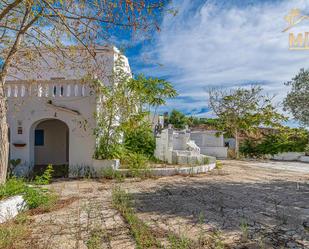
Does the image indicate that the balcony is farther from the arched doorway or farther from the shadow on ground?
the shadow on ground

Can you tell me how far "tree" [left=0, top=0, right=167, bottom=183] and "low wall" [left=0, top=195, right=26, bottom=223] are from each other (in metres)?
0.82

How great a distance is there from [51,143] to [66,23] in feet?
33.0

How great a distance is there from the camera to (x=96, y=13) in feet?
13.8

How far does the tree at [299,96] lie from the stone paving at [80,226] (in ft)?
28.3

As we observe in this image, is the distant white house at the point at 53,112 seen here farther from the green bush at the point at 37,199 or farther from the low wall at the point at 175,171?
the green bush at the point at 37,199

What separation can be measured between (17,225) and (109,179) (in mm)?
4691

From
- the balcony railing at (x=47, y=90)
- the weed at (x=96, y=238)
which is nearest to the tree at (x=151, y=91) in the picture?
the balcony railing at (x=47, y=90)

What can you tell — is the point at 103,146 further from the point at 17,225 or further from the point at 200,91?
the point at 200,91

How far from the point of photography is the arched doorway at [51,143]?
505 inches

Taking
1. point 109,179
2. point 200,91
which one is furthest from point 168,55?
point 200,91

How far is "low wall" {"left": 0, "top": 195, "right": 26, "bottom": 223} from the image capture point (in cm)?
454

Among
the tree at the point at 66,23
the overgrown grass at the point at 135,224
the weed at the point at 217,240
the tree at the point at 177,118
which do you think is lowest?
the weed at the point at 217,240

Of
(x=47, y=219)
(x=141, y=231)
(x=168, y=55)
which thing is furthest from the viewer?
(x=168, y=55)

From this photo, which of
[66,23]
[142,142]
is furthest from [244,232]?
[142,142]
